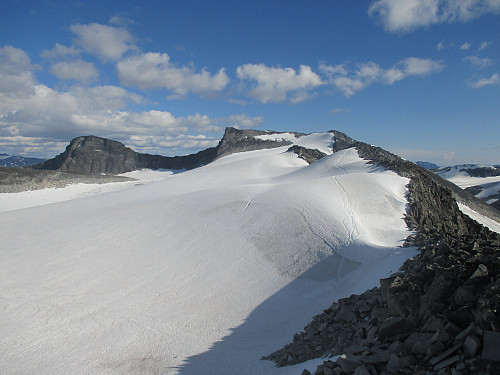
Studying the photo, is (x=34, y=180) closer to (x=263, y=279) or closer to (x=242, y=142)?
(x=242, y=142)

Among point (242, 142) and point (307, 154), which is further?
point (242, 142)

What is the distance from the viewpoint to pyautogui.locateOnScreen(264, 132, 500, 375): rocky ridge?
13.6 ft

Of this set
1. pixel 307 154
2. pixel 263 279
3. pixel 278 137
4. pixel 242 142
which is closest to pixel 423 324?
pixel 263 279

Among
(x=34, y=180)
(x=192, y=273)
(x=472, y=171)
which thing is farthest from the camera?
(x=472, y=171)

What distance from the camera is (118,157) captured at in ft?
288

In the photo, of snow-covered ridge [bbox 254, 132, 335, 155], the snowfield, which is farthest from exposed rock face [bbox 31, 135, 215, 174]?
the snowfield

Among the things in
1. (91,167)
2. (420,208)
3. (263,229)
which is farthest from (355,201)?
(91,167)

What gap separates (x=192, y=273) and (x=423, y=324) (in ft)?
30.6

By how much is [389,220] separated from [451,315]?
11966mm

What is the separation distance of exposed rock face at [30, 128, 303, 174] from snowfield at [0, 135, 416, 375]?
5528cm

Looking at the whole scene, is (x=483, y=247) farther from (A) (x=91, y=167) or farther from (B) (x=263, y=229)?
(A) (x=91, y=167)

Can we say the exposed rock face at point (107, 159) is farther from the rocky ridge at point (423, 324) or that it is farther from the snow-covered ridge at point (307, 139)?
the rocky ridge at point (423, 324)

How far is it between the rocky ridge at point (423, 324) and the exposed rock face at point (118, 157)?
6650 centimetres

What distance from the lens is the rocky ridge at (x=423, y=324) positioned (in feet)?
13.6
